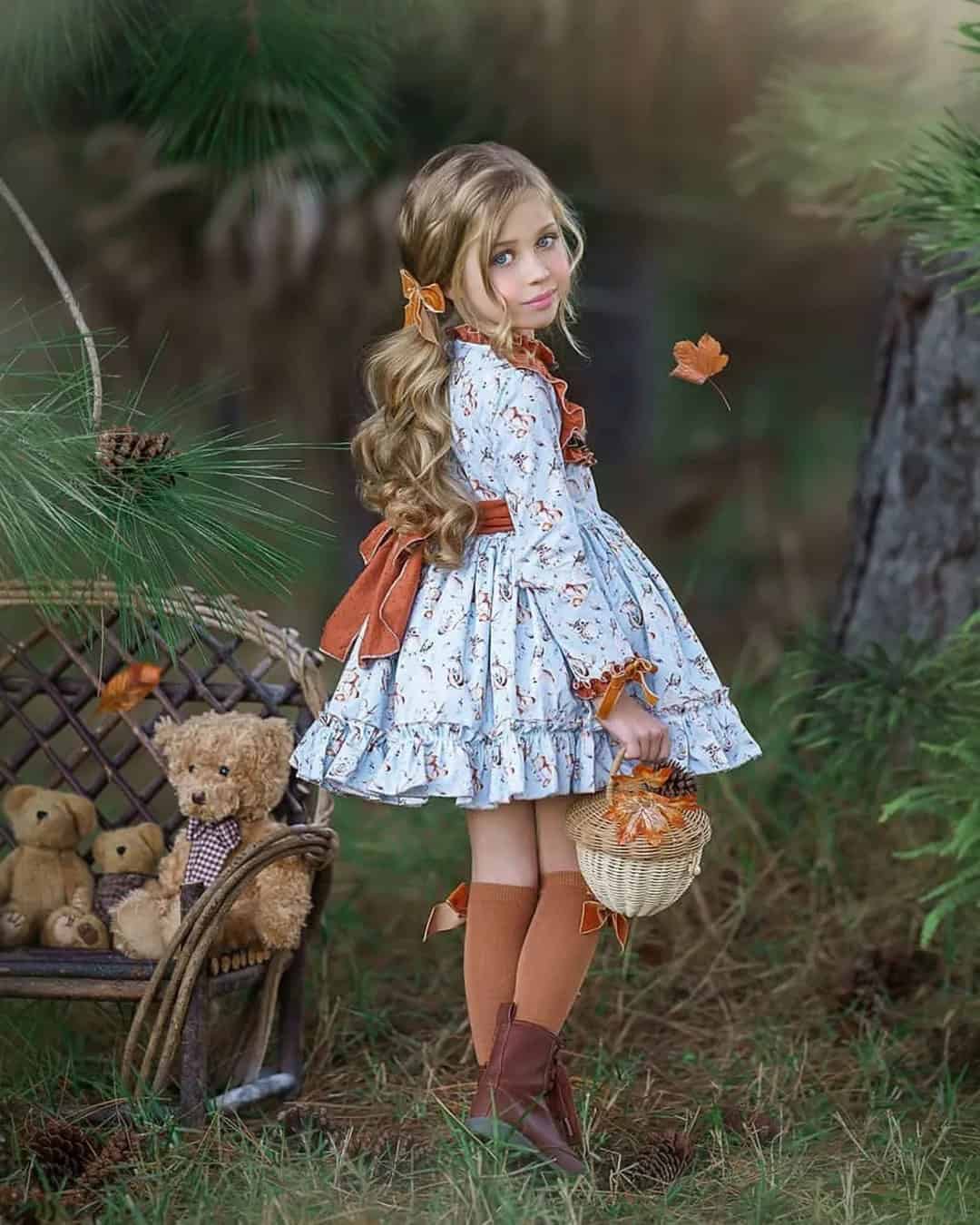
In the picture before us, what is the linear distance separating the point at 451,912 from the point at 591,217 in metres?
3.10

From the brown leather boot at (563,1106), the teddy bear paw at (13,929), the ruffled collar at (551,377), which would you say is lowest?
the brown leather boot at (563,1106)

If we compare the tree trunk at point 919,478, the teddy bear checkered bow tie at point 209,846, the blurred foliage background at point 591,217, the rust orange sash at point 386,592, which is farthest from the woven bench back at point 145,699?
the tree trunk at point 919,478

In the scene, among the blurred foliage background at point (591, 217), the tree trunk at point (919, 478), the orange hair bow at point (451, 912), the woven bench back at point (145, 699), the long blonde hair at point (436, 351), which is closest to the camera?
the long blonde hair at point (436, 351)

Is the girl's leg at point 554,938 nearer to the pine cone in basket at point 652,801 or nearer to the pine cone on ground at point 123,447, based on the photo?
the pine cone in basket at point 652,801

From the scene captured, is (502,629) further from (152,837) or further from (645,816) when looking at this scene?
(152,837)

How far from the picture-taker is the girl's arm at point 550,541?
5.75 ft

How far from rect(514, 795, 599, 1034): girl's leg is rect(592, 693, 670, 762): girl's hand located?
17cm

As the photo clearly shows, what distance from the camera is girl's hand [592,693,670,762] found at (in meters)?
1.73

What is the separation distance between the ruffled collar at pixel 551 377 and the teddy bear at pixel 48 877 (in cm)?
84

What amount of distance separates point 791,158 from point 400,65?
72cm

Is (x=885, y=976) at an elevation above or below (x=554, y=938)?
below

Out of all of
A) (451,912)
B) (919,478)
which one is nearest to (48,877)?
(451,912)

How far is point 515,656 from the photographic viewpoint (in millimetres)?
1779

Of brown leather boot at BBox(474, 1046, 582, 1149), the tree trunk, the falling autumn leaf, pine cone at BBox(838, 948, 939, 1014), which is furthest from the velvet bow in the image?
the tree trunk
